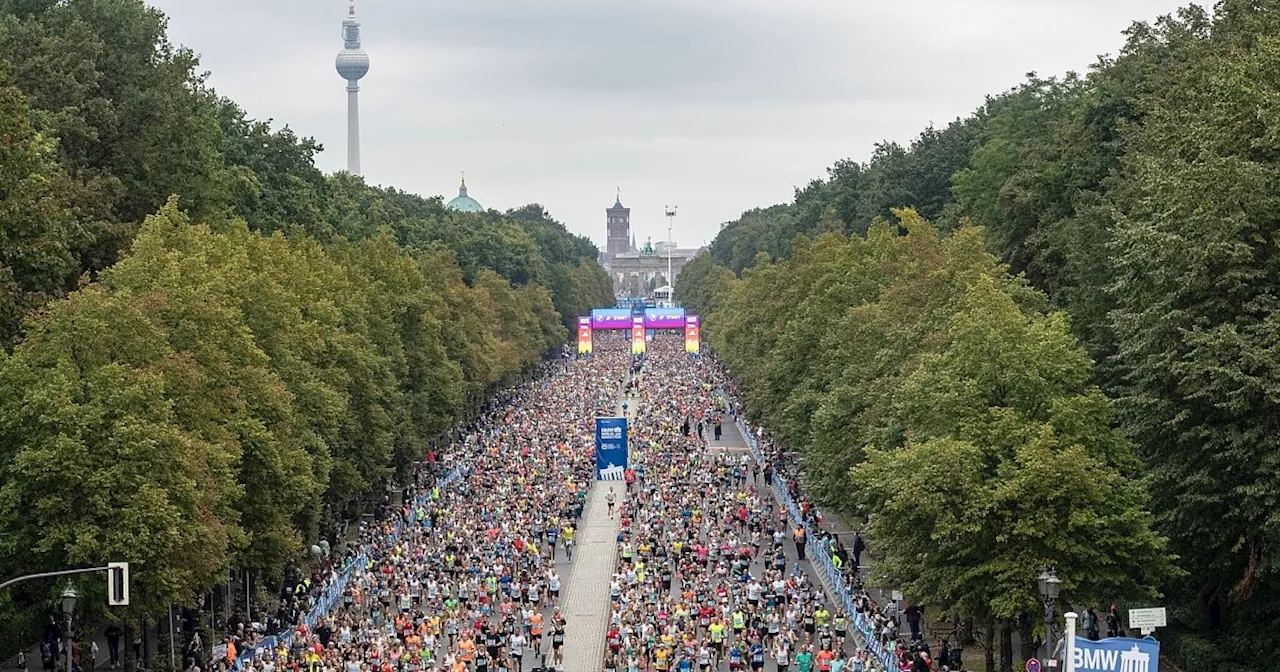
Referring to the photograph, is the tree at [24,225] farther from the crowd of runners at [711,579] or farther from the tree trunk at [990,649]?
the tree trunk at [990,649]

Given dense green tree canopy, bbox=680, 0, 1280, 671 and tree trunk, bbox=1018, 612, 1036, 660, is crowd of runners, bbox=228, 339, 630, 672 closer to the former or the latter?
dense green tree canopy, bbox=680, 0, 1280, 671

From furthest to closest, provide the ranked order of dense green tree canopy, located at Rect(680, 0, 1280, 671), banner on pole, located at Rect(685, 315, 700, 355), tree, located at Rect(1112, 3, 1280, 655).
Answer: banner on pole, located at Rect(685, 315, 700, 355) < dense green tree canopy, located at Rect(680, 0, 1280, 671) < tree, located at Rect(1112, 3, 1280, 655)

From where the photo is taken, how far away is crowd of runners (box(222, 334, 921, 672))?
Result: 148 ft

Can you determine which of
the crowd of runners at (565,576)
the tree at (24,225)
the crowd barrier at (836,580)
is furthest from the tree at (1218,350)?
the tree at (24,225)

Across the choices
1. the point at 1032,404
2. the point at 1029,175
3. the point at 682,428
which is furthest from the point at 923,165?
the point at 1032,404

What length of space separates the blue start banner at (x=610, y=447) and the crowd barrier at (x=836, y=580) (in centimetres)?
668

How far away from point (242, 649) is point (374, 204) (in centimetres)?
9610

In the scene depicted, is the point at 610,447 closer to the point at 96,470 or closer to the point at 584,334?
the point at 96,470

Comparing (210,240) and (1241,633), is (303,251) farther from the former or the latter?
(1241,633)

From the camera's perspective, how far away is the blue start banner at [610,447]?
239ft

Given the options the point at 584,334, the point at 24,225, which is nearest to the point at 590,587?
the point at 24,225

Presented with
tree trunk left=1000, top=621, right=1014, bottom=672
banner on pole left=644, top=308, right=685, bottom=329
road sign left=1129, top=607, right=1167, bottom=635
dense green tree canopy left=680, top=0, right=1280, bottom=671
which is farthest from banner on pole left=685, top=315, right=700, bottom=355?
road sign left=1129, top=607, right=1167, bottom=635

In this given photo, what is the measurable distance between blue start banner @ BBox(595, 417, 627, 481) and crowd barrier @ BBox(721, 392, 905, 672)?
263 inches

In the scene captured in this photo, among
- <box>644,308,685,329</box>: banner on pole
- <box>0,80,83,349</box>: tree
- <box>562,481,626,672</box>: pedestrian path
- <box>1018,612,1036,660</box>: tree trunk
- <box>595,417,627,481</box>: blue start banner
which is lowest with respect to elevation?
<box>562,481,626,672</box>: pedestrian path
